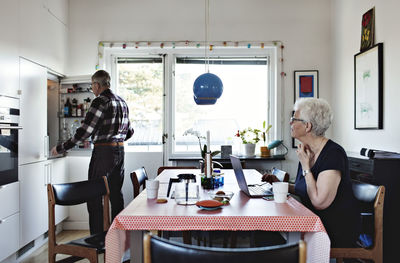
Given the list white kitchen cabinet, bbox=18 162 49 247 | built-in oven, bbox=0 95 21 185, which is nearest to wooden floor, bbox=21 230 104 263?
white kitchen cabinet, bbox=18 162 49 247

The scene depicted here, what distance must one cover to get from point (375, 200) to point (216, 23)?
10.3ft

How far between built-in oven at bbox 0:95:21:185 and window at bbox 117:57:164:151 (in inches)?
66.9

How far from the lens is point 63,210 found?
400cm

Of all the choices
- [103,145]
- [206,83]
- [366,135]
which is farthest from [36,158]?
[366,135]

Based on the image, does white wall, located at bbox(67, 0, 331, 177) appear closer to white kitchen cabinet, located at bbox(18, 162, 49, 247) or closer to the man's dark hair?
the man's dark hair

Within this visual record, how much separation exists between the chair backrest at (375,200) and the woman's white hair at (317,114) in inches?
16.8

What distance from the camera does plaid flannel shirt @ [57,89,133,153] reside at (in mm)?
3055

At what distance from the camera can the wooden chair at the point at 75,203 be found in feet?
6.40

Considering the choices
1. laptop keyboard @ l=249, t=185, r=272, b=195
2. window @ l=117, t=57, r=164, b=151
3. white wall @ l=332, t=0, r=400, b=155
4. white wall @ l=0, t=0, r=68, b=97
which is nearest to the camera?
laptop keyboard @ l=249, t=185, r=272, b=195

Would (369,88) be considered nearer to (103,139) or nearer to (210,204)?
(210,204)

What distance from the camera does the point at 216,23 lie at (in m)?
4.32

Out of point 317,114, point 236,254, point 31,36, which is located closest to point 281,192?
point 317,114

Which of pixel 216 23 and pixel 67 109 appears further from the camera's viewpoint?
pixel 216 23

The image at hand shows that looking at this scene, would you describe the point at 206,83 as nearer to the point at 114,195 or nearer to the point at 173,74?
the point at 114,195
